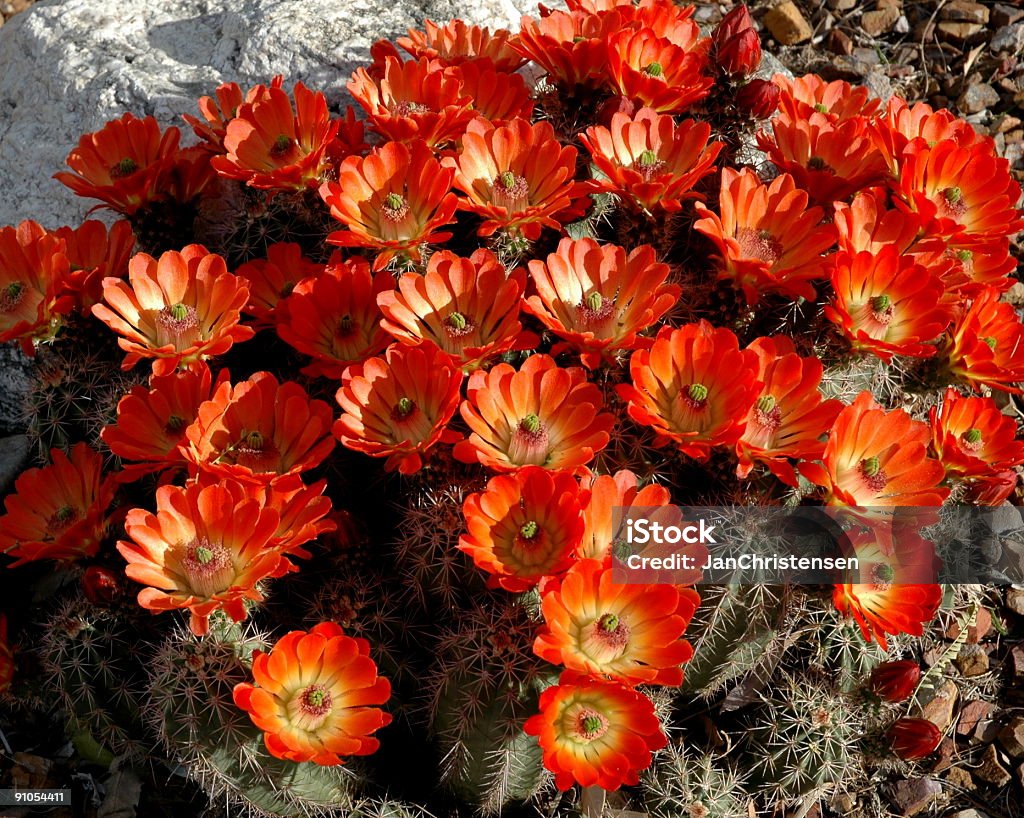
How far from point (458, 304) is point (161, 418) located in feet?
2.65

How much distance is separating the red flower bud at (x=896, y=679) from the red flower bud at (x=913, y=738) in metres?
0.11

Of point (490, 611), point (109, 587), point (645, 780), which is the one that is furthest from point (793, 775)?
point (109, 587)

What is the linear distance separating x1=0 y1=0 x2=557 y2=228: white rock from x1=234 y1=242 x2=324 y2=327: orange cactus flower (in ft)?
2.89

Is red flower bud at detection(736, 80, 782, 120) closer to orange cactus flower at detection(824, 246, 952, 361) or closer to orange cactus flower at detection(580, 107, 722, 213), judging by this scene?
orange cactus flower at detection(580, 107, 722, 213)

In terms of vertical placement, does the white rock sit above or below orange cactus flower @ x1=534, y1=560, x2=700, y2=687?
above

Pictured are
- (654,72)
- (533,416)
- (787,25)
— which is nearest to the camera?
(533,416)

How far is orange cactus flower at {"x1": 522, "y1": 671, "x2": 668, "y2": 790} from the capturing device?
1914 mm

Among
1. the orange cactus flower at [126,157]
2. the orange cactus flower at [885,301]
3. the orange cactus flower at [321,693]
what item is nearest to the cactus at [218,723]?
the orange cactus flower at [321,693]

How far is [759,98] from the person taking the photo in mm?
2957

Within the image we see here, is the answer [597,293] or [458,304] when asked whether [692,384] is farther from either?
[458,304]

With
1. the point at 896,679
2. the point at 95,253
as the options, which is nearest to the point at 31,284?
the point at 95,253

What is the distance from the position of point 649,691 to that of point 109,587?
143cm

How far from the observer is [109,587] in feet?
7.69

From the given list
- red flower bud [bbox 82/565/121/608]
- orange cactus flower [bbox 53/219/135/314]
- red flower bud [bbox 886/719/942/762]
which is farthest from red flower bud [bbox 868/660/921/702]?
orange cactus flower [bbox 53/219/135/314]
